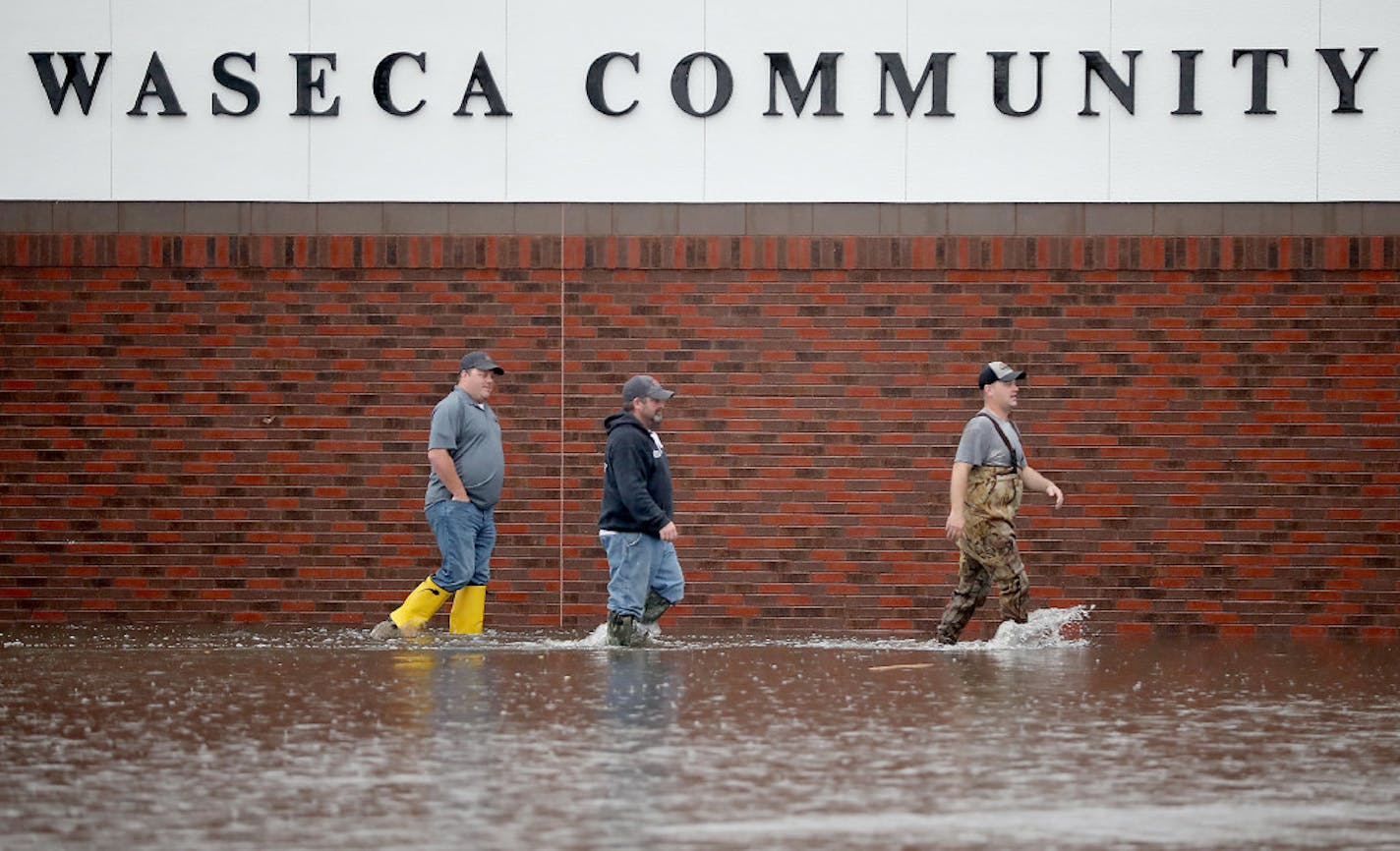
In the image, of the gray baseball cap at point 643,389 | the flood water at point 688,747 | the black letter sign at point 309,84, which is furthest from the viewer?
the black letter sign at point 309,84

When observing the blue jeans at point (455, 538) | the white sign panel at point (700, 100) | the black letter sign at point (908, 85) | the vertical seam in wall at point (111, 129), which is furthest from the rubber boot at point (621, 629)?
the vertical seam in wall at point (111, 129)

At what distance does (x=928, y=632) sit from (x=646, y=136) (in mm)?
3965

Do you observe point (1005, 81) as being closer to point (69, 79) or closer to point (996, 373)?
point (996, 373)

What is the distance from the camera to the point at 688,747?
8.34 meters

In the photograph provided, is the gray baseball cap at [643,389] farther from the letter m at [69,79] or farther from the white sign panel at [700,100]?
the letter m at [69,79]

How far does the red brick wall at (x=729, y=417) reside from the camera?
14.1 metres

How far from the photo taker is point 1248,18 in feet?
46.8

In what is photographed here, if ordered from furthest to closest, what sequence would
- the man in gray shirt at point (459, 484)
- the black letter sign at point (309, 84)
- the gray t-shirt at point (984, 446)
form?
the black letter sign at point (309, 84) → the man in gray shirt at point (459, 484) → the gray t-shirt at point (984, 446)

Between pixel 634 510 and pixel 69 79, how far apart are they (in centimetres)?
570

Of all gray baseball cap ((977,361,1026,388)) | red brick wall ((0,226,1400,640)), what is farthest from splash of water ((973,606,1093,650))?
gray baseball cap ((977,361,1026,388))

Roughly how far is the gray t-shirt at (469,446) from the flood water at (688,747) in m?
0.99

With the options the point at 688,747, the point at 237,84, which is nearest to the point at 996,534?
the point at 688,747

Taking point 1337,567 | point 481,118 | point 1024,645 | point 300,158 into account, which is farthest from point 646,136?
point 1337,567

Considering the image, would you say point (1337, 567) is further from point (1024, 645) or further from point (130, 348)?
point (130, 348)
